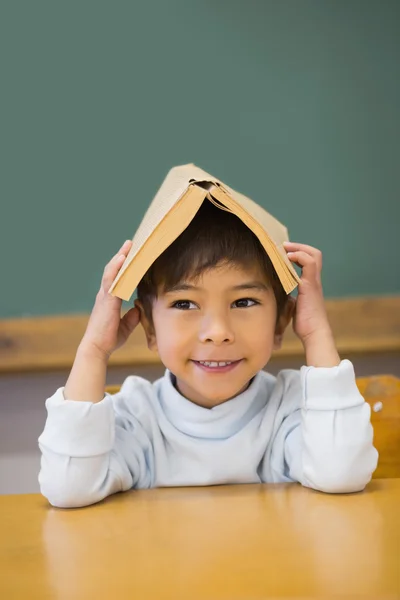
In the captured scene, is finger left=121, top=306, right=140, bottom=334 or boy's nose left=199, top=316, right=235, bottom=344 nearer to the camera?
boy's nose left=199, top=316, right=235, bottom=344

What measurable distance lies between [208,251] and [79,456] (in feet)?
1.04

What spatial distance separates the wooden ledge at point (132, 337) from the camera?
1.77 m

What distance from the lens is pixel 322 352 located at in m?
1.02

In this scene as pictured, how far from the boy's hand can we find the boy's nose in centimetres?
14

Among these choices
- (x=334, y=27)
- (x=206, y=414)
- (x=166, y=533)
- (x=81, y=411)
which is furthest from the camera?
(x=334, y=27)

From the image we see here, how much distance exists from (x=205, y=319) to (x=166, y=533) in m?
0.30

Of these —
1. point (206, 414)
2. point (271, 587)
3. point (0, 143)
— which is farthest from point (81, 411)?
point (0, 143)

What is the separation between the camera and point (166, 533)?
0.75 meters

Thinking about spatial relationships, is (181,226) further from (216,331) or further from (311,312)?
(311,312)

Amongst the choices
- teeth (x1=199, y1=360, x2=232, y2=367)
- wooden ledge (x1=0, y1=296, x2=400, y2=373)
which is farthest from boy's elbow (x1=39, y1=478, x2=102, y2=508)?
wooden ledge (x1=0, y1=296, x2=400, y2=373)

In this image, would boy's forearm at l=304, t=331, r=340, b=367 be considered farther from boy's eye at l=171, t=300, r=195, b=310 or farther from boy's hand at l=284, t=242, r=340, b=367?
boy's eye at l=171, t=300, r=195, b=310

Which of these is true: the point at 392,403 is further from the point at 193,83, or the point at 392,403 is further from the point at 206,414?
the point at 193,83

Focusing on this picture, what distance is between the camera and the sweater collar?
1071mm

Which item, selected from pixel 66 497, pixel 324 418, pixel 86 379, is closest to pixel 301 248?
pixel 324 418
